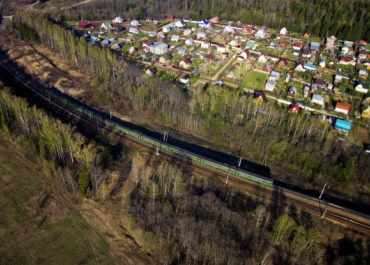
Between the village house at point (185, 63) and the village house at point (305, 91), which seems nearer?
the village house at point (305, 91)

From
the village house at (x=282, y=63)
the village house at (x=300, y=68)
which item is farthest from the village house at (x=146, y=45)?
the village house at (x=300, y=68)

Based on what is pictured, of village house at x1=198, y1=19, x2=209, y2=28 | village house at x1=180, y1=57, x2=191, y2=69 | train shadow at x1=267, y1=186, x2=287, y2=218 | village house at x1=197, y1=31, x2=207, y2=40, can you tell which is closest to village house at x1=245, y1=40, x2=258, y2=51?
village house at x1=197, y1=31, x2=207, y2=40

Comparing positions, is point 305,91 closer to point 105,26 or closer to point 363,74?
point 363,74

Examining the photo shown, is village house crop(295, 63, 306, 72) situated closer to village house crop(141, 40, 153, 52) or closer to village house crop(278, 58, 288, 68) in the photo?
village house crop(278, 58, 288, 68)

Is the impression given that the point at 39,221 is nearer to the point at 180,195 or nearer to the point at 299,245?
the point at 180,195

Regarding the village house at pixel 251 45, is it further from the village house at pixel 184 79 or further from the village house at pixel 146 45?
the village house at pixel 146 45

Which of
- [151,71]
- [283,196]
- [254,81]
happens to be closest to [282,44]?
[254,81]
